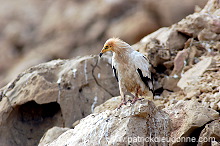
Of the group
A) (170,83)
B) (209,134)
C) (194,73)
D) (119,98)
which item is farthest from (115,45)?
(170,83)

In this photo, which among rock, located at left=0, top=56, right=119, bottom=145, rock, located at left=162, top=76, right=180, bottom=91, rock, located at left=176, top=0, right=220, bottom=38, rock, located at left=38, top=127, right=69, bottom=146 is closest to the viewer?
rock, located at left=38, top=127, right=69, bottom=146

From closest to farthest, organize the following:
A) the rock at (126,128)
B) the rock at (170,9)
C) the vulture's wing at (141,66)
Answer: the rock at (126,128)
the vulture's wing at (141,66)
the rock at (170,9)

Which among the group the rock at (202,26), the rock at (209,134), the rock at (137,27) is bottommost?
the rock at (209,134)

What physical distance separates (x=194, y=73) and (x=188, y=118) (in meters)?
3.37

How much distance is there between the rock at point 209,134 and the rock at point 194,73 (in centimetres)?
326

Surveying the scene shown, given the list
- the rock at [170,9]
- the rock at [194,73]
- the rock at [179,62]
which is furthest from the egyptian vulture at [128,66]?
the rock at [170,9]

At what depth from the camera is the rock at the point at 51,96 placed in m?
9.26

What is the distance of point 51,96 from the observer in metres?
9.28

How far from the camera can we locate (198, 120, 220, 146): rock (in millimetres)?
5961

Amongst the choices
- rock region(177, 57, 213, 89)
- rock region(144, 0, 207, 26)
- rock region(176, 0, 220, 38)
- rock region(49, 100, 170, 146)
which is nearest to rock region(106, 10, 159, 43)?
rock region(144, 0, 207, 26)

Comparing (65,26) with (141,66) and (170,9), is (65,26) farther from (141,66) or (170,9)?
(141,66)

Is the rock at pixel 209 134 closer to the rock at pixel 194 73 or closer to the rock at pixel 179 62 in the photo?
the rock at pixel 194 73

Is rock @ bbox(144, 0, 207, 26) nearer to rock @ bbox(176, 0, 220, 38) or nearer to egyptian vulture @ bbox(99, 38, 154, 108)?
rock @ bbox(176, 0, 220, 38)

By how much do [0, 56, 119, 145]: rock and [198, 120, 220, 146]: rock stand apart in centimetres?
398
